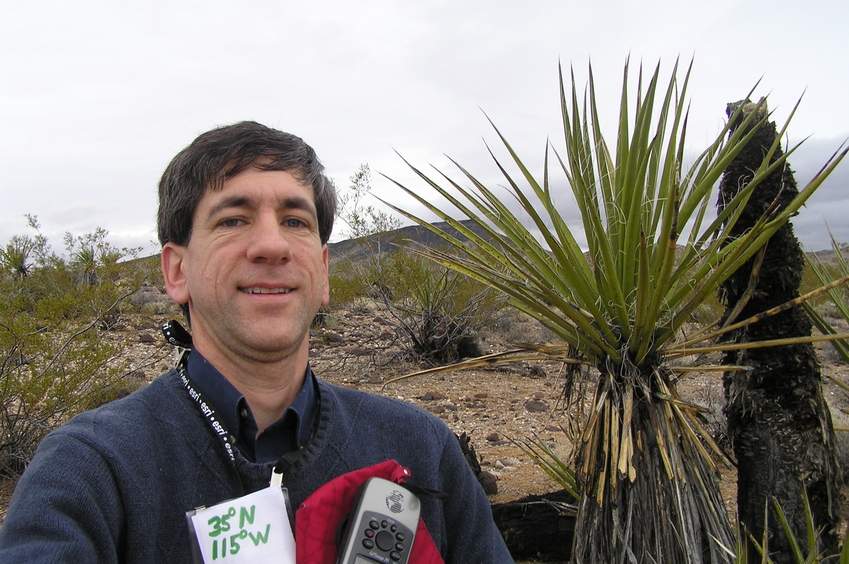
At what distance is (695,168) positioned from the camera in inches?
106

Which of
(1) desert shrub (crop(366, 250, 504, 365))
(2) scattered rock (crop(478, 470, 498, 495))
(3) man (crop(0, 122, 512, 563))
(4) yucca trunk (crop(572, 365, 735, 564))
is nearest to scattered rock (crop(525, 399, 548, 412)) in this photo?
(1) desert shrub (crop(366, 250, 504, 365))

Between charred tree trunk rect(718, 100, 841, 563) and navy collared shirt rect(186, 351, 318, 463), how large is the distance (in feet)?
6.49

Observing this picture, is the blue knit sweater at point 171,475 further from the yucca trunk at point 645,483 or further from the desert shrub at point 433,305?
the desert shrub at point 433,305

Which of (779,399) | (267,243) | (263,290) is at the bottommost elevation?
(779,399)

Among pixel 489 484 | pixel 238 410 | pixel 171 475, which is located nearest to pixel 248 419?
pixel 238 410

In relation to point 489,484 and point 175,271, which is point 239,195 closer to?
point 175,271

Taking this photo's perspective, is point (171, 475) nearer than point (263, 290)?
Yes

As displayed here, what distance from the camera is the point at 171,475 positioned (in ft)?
4.41

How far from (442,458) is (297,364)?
1.64 ft

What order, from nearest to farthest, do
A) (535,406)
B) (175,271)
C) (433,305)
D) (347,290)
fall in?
(175,271), (535,406), (433,305), (347,290)

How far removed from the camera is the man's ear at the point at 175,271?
168 cm

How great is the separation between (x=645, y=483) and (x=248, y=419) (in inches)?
66.4

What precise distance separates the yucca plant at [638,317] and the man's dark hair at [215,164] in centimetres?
91

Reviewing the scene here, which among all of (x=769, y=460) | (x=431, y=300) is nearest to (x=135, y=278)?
(x=431, y=300)
